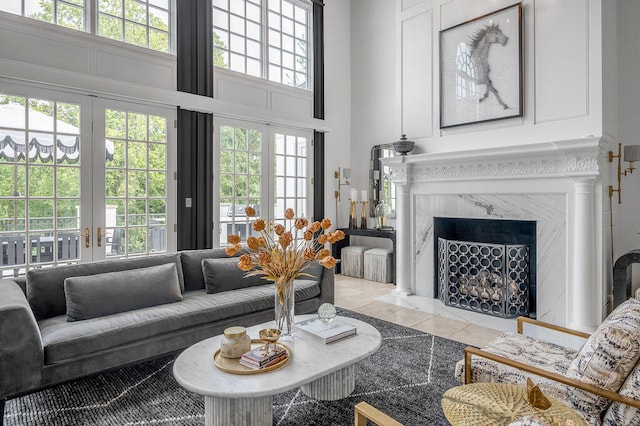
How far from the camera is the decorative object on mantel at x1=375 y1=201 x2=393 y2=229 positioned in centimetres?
607

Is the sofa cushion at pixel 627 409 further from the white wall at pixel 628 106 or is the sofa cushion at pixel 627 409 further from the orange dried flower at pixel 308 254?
the white wall at pixel 628 106

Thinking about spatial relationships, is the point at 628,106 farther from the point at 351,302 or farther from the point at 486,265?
the point at 351,302

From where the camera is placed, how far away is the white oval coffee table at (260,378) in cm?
174

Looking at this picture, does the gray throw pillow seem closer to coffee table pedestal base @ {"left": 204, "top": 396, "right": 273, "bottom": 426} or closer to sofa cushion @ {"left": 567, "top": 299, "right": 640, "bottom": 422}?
coffee table pedestal base @ {"left": 204, "top": 396, "right": 273, "bottom": 426}

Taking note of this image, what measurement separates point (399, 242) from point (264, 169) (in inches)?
85.6

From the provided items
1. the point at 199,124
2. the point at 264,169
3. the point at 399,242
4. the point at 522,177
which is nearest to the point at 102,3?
the point at 199,124

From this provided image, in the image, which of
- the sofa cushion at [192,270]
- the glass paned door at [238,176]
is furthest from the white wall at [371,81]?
the sofa cushion at [192,270]

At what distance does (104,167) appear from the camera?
4.11 meters

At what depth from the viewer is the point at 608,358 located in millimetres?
1521

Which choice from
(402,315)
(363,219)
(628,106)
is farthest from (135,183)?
(628,106)

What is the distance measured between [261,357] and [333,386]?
0.61 meters

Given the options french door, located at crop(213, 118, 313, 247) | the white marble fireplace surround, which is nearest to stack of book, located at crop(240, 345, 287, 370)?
the white marble fireplace surround

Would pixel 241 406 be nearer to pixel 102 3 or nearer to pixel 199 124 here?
pixel 199 124

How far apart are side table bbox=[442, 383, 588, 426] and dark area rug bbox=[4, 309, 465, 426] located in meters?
0.59
